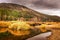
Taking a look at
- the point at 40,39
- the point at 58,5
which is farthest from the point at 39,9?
the point at 40,39

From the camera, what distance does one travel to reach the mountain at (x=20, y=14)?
5344 mm

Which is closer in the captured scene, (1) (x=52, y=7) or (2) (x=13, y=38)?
(2) (x=13, y=38)

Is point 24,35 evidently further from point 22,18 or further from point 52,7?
point 52,7

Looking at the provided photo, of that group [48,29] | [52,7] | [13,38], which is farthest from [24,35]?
[52,7]

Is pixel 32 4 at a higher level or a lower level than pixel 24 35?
higher

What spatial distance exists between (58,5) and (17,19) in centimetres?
150

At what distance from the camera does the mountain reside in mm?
5344

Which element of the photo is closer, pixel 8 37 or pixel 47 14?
pixel 8 37

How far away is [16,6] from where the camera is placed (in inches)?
216

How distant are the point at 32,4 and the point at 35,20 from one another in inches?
22.4

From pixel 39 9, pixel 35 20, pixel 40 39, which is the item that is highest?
pixel 39 9

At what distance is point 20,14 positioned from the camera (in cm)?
542

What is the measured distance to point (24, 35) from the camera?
5312 mm

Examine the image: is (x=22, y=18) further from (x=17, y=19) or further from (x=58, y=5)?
(x=58, y=5)
